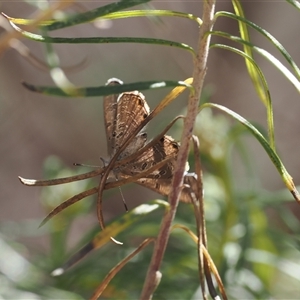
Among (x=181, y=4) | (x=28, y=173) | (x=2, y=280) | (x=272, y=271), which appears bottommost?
(x=2, y=280)

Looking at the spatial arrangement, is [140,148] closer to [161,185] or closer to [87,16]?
[161,185]

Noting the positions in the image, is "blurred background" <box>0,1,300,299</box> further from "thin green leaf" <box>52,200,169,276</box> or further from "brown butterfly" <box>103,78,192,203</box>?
"thin green leaf" <box>52,200,169,276</box>

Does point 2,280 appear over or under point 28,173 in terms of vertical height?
under

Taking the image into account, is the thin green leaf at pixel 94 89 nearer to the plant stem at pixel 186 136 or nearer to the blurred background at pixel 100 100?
the plant stem at pixel 186 136

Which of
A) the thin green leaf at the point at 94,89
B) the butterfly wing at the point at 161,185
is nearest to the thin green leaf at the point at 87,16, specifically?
the thin green leaf at the point at 94,89

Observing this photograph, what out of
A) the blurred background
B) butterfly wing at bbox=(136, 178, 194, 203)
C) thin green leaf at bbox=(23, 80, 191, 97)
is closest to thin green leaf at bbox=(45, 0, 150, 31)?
thin green leaf at bbox=(23, 80, 191, 97)

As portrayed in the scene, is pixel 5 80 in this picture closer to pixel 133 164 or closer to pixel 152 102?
pixel 152 102

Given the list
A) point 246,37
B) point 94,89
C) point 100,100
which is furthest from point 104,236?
point 100,100

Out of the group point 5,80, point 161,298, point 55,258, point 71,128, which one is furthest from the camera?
point 71,128

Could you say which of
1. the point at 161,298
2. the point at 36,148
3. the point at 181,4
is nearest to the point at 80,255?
the point at 161,298
